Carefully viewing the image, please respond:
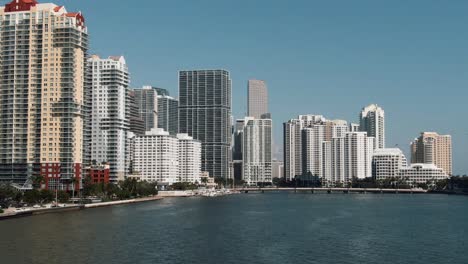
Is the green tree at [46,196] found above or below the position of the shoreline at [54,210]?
above

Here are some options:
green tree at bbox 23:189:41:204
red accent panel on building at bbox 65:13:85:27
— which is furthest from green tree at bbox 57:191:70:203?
red accent panel on building at bbox 65:13:85:27

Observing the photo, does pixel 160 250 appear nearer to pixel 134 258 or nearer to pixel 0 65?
pixel 134 258

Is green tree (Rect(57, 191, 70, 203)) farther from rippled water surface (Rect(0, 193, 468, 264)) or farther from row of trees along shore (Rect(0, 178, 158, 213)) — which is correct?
rippled water surface (Rect(0, 193, 468, 264))

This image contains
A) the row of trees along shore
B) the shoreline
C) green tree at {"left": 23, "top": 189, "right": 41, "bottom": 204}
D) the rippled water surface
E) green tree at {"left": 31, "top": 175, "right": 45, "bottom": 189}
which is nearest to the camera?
the rippled water surface

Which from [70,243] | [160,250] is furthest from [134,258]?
[70,243]

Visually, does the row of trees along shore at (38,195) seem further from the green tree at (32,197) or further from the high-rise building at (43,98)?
the high-rise building at (43,98)

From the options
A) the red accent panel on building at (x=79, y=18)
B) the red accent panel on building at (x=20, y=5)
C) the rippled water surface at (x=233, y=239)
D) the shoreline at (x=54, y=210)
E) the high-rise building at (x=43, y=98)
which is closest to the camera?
the rippled water surface at (x=233, y=239)

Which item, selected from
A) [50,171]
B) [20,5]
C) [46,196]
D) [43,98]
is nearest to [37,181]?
[50,171]

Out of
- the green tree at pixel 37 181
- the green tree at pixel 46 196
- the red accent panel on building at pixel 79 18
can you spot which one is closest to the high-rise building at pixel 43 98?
the red accent panel on building at pixel 79 18
